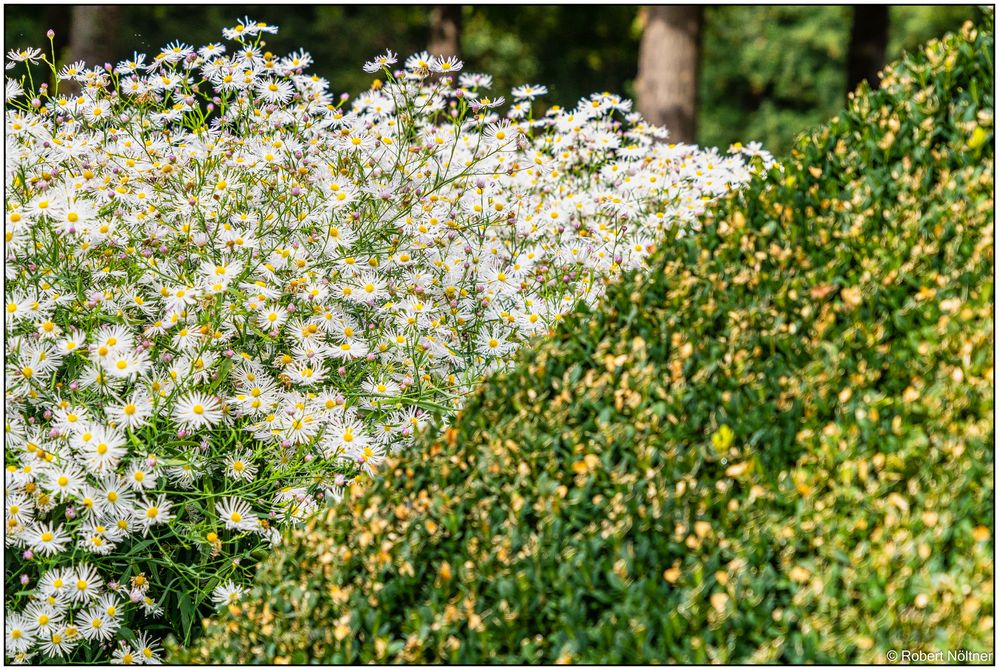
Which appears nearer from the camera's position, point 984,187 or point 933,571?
point 933,571

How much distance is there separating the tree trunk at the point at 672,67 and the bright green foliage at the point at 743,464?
914 cm

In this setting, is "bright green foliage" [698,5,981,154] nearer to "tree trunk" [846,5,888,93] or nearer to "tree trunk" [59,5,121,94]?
"tree trunk" [846,5,888,93]

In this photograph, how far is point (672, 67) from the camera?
11273 millimetres

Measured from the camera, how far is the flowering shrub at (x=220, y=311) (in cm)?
290

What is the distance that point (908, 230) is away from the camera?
2080 millimetres

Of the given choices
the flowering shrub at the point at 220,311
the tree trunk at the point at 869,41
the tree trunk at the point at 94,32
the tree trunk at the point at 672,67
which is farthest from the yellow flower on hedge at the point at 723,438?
the tree trunk at the point at 869,41

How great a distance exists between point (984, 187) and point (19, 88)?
3505 mm

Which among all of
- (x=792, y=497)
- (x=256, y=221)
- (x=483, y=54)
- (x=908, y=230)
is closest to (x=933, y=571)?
(x=792, y=497)

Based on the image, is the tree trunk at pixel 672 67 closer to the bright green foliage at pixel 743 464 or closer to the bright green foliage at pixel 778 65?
the bright green foliage at pixel 743 464

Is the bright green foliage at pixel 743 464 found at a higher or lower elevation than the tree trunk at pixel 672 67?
lower

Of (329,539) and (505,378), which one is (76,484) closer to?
(329,539)

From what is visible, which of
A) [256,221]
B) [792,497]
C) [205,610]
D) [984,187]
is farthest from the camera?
[256,221]

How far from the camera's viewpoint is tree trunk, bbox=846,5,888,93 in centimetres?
1357

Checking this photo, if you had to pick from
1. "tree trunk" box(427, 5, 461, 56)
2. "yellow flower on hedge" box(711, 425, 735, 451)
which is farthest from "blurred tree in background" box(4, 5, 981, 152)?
"yellow flower on hedge" box(711, 425, 735, 451)
